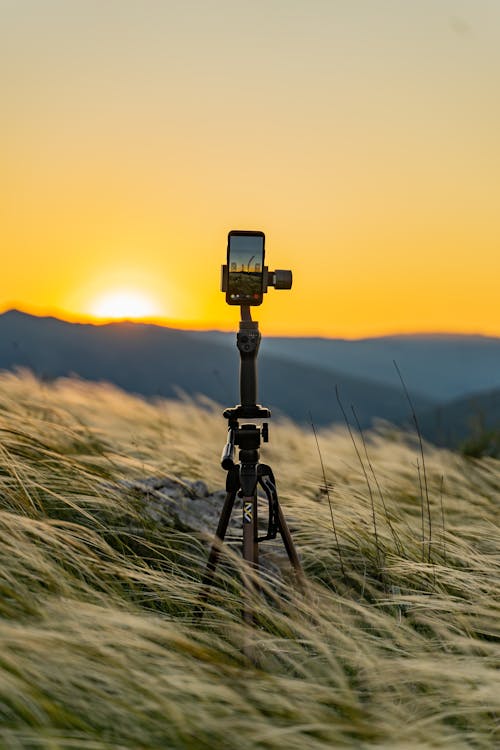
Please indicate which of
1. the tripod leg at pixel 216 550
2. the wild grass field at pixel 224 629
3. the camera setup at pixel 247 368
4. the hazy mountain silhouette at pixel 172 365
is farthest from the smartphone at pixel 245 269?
the hazy mountain silhouette at pixel 172 365

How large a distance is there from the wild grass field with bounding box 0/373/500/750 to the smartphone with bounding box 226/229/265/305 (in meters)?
1.22

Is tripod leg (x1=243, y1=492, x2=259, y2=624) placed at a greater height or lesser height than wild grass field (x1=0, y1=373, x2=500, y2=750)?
greater

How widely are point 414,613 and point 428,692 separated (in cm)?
86

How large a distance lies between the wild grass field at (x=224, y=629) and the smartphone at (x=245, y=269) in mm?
1217

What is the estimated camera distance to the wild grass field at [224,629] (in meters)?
2.43

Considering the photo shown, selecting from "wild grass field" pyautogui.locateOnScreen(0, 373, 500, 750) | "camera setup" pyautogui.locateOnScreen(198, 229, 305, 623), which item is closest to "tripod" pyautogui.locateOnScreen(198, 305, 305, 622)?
"camera setup" pyautogui.locateOnScreen(198, 229, 305, 623)

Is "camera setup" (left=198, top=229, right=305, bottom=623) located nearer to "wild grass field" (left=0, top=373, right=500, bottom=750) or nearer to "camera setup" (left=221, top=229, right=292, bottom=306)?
"camera setup" (left=221, top=229, right=292, bottom=306)

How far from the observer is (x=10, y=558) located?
3.21 metres

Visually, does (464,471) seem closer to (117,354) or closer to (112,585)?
(112,585)

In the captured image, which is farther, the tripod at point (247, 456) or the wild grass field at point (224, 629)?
the tripod at point (247, 456)

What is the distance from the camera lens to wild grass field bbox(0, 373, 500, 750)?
7.98ft

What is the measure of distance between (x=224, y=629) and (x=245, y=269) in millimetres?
1491

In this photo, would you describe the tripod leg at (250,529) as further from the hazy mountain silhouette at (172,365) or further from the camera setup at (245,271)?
the hazy mountain silhouette at (172,365)

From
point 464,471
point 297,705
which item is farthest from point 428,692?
point 464,471
